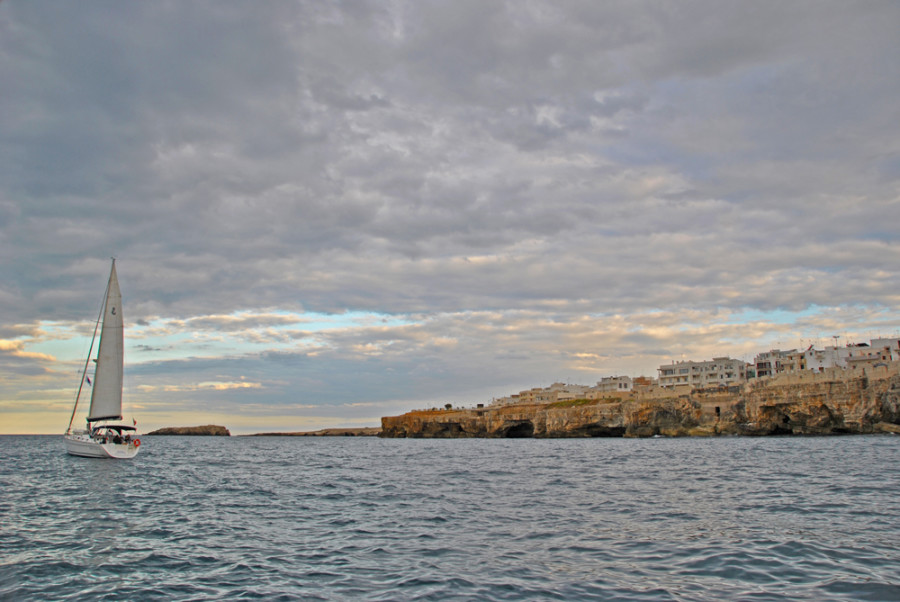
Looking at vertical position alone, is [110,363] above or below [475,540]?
above

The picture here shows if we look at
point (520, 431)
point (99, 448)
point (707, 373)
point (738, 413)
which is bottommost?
point (520, 431)

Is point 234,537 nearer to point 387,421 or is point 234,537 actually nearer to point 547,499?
point 547,499

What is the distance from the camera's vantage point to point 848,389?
245 ft

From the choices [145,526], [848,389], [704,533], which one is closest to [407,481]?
[145,526]

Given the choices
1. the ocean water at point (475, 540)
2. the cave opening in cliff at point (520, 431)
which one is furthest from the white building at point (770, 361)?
the ocean water at point (475, 540)

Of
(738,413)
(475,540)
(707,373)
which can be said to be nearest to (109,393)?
(475,540)

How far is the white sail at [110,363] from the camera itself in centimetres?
5269

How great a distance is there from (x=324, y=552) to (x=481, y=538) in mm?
3991

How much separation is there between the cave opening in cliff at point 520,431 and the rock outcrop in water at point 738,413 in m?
0.04

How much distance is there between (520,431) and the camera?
4998 inches

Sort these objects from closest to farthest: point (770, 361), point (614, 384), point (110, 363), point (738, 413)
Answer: point (110, 363)
point (738, 413)
point (770, 361)
point (614, 384)

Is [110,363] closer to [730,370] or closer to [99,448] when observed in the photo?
[99,448]

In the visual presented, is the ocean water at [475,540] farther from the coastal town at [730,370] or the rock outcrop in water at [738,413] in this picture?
the coastal town at [730,370]

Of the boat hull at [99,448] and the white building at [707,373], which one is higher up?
the white building at [707,373]
